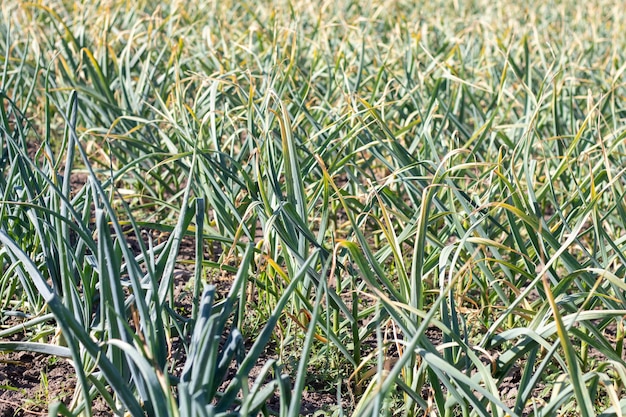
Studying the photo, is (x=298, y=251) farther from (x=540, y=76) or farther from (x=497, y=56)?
(x=497, y=56)

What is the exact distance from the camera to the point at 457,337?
4.85ft

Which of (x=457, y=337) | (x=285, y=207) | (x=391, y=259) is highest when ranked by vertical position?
(x=285, y=207)

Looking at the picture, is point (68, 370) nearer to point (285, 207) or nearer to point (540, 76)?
point (285, 207)

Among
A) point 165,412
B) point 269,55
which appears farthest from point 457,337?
point 269,55

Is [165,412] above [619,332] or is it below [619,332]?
above

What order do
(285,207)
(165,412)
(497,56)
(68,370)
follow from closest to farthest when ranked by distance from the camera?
(165,412) < (285,207) < (68,370) < (497,56)

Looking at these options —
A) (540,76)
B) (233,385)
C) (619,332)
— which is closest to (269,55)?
(540,76)

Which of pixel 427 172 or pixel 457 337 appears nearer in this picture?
pixel 457 337

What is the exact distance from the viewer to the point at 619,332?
5.84 feet

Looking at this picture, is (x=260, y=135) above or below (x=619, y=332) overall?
above

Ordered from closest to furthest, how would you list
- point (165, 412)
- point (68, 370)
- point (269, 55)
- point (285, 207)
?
point (165, 412) → point (285, 207) → point (68, 370) → point (269, 55)

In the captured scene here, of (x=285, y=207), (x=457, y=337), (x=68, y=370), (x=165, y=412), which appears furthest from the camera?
(x=68, y=370)

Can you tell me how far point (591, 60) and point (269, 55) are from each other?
1.53 metres

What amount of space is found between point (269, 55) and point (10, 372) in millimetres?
1717
